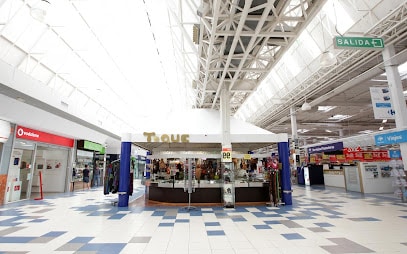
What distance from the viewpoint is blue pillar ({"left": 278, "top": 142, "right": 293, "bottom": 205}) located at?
8445 millimetres

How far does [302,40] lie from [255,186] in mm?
7207

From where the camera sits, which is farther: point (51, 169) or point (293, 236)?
point (51, 169)

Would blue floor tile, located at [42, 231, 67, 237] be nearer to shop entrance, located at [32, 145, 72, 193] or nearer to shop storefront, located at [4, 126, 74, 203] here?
shop storefront, located at [4, 126, 74, 203]

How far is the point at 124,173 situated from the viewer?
8375 millimetres

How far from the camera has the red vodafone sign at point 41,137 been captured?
363 inches

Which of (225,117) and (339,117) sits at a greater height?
(339,117)

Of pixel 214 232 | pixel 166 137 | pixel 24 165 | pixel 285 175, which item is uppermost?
pixel 166 137

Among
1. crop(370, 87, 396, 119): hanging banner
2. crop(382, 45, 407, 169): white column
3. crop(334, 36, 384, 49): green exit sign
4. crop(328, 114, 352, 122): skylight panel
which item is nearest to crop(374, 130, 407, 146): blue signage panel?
crop(382, 45, 407, 169): white column

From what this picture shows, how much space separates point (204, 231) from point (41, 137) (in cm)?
962

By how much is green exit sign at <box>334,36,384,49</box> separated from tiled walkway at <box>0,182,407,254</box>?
4491 millimetres

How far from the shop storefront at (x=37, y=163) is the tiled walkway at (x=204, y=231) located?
2479 mm

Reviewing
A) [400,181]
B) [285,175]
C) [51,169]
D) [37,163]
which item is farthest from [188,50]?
[400,181]

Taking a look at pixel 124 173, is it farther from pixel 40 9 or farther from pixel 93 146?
pixel 93 146

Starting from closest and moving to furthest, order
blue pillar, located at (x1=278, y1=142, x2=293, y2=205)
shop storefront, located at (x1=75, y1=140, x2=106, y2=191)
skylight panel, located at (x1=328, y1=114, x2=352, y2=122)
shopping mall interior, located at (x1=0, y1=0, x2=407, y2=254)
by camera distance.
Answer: shopping mall interior, located at (x1=0, y1=0, x2=407, y2=254) → blue pillar, located at (x1=278, y1=142, x2=293, y2=205) → shop storefront, located at (x1=75, y1=140, x2=106, y2=191) → skylight panel, located at (x1=328, y1=114, x2=352, y2=122)
